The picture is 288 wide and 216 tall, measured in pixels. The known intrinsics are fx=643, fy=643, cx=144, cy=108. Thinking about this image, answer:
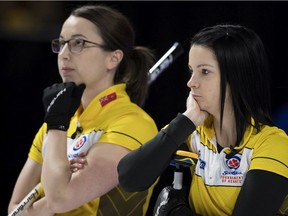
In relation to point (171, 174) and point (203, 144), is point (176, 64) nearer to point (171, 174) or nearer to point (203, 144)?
point (171, 174)

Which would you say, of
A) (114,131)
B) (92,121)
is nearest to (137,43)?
(92,121)

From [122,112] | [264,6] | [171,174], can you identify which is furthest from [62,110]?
[264,6]

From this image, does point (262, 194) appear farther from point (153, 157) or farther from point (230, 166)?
point (153, 157)

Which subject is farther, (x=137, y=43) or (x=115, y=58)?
(x=137, y=43)

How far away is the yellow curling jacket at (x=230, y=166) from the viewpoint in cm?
164

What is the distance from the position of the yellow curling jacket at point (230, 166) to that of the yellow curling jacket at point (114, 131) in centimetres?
34

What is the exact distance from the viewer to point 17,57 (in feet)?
9.96

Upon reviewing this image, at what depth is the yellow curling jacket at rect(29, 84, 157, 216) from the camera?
2.08 metres

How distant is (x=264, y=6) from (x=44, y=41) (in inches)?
41.5

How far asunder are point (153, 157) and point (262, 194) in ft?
0.97

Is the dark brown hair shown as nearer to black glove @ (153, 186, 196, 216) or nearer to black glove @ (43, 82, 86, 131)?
black glove @ (43, 82, 86, 131)

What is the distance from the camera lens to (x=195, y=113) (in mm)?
1760

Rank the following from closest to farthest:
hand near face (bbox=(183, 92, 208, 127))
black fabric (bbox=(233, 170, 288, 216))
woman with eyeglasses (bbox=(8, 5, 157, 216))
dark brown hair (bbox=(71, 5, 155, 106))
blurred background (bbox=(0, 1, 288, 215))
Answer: black fabric (bbox=(233, 170, 288, 216)) → hand near face (bbox=(183, 92, 208, 127)) → woman with eyeglasses (bbox=(8, 5, 157, 216)) → dark brown hair (bbox=(71, 5, 155, 106)) → blurred background (bbox=(0, 1, 288, 215))

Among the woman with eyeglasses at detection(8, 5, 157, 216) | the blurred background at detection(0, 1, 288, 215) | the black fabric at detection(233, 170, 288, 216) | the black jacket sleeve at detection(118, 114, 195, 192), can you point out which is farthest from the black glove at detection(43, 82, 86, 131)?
the black fabric at detection(233, 170, 288, 216)
